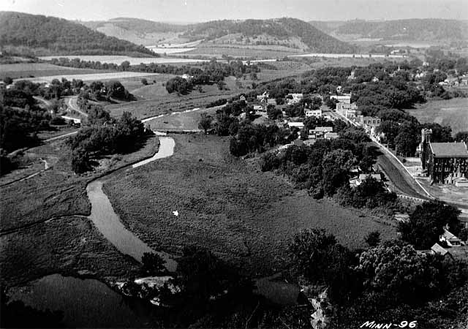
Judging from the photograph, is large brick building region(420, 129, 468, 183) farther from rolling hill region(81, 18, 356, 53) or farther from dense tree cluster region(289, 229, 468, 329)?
rolling hill region(81, 18, 356, 53)

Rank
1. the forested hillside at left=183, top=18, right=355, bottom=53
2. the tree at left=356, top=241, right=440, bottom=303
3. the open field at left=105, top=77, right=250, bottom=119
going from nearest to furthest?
1. the tree at left=356, top=241, right=440, bottom=303
2. the open field at left=105, top=77, right=250, bottom=119
3. the forested hillside at left=183, top=18, right=355, bottom=53

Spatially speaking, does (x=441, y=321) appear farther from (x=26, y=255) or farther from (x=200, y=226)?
(x=26, y=255)

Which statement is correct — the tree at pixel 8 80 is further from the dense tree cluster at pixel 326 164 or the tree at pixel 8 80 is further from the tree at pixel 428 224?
the tree at pixel 428 224

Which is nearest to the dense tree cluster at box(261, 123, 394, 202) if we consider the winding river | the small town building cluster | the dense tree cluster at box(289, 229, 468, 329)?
the small town building cluster

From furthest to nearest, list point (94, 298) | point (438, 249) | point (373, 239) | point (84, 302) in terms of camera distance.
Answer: point (373, 239)
point (438, 249)
point (94, 298)
point (84, 302)

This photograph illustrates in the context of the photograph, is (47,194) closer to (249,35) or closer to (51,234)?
(51,234)

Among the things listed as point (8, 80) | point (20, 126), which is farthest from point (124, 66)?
point (20, 126)

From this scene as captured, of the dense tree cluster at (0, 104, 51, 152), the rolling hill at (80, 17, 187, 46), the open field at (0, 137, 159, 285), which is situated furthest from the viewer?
the rolling hill at (80, 17, 187, 46)
